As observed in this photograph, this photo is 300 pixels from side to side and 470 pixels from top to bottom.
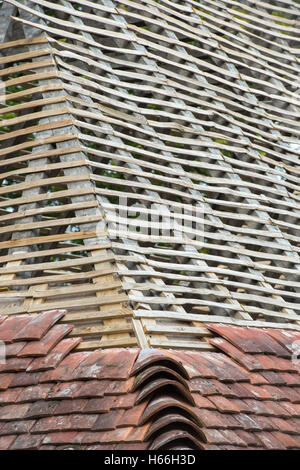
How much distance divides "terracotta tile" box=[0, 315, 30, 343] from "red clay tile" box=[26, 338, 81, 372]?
0.90 ft

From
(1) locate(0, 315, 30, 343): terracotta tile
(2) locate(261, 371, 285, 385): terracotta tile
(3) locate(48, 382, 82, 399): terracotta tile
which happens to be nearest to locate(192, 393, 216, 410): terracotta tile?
(3) locate(48, 382, 82, 399): terracotta tile

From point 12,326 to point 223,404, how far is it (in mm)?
1305

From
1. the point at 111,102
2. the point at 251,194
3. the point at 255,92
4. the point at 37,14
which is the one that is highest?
the point at 37,14

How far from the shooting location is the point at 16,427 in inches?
135

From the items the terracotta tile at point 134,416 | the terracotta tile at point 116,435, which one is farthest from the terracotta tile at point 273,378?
the terracotta tile at point 116,435

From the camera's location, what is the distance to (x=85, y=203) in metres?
4.53

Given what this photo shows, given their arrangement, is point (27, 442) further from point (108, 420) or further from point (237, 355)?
point (237, 355)

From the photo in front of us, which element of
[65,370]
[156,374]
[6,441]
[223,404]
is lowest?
[223,404]

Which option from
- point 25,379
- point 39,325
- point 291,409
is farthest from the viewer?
point 291,409

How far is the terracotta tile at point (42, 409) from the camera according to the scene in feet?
11.2

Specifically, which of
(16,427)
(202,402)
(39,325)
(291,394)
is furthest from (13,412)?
(291,394)
